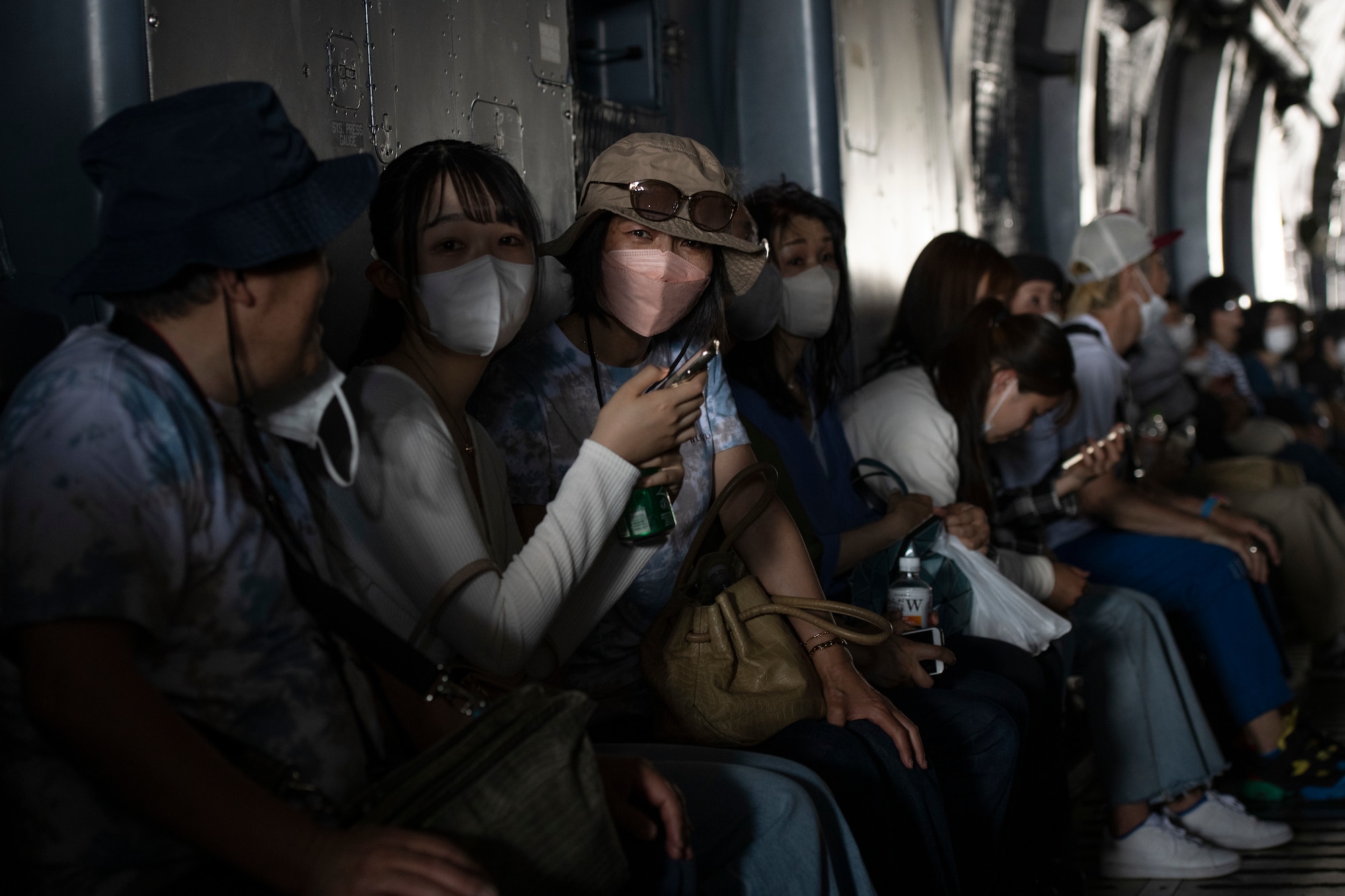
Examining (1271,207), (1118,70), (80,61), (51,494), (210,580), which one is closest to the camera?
(51,494)

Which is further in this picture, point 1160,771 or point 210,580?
point 1160,771

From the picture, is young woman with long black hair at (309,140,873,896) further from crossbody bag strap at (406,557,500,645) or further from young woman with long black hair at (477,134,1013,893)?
young woman with long black hair at (477,134,1013,893)

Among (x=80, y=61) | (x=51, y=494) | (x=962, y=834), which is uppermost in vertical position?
(x=80, y=61)

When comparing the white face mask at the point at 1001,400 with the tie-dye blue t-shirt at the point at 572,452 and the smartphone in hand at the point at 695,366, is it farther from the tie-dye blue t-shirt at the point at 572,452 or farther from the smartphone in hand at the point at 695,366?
the smartphone in hand at the point at 695,366

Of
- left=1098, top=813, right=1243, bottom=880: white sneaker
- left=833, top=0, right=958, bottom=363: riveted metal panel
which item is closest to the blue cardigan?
left=1098, top=813, right=1243, bottom=880: white sneaker

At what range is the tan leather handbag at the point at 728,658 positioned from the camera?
6.77ft

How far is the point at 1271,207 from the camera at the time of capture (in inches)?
487

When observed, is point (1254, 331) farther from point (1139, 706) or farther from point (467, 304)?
point (467, 304)

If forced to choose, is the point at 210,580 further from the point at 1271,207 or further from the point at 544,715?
the point at 1271,207

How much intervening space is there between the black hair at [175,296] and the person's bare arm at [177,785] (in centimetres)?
38

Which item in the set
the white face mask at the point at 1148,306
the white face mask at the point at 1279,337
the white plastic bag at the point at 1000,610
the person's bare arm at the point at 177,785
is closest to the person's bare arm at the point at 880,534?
the white plastic bag at the point at 1000,610

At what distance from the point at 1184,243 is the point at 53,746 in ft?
34.7

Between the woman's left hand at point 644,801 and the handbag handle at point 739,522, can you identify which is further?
the handbag handle at point 739,522

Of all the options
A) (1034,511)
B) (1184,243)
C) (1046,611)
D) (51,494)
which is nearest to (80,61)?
(51,494)
